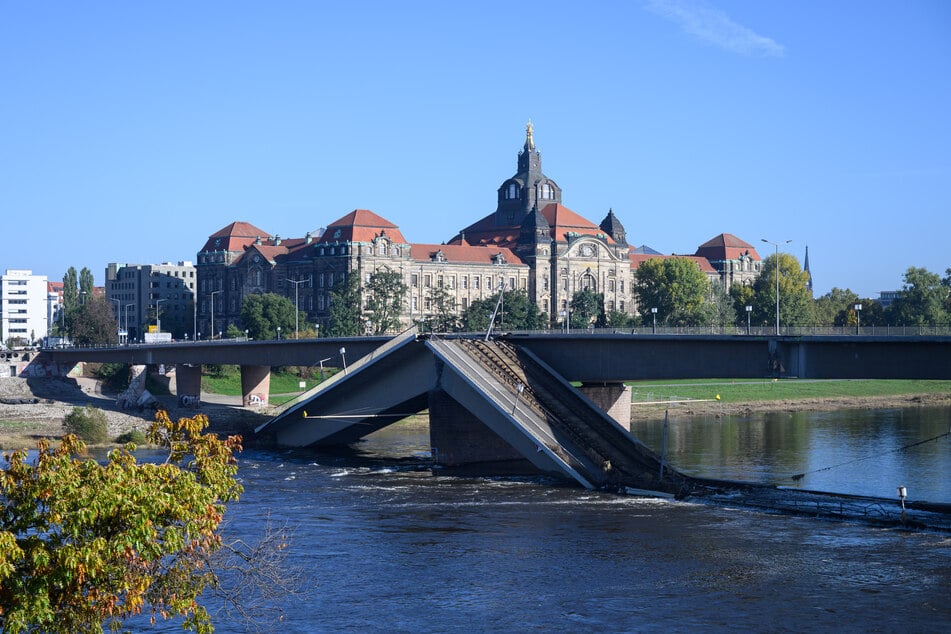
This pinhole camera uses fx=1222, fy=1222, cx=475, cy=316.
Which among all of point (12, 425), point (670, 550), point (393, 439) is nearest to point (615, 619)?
point (670, 550)

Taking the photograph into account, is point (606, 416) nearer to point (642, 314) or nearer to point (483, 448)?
point (483, 448)

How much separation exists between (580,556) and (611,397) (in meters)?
31.5

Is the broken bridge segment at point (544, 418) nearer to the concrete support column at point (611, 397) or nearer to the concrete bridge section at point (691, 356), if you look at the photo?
the concrete bridge section at point (691, 356)

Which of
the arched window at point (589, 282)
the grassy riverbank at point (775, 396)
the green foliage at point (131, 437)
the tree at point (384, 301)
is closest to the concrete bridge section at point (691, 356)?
the green foliage at point (131, 437)

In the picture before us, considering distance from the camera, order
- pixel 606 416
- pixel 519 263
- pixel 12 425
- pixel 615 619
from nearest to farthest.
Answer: pixel 615 619 → pixel 606 416 → pixel 12 425 → pixel 519 263

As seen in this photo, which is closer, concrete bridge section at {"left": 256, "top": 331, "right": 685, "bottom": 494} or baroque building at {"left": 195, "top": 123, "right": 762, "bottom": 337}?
concrete bridge section at {"left": 256, "top": 331, "right": 685, "bottom": 494}

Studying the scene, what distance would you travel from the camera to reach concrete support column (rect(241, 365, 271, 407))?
102m

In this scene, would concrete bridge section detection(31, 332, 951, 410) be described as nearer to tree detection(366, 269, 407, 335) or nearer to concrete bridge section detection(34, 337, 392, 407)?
concrete bridge section detection(34, 337, 392, 407)

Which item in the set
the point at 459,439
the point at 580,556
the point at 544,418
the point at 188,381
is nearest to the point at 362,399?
the point at 459,439

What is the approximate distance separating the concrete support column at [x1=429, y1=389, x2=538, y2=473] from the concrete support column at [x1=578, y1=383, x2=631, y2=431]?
242 inches

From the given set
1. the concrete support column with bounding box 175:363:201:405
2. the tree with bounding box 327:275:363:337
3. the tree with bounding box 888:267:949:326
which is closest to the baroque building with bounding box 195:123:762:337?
the tree with bounding box 327:275:363:337

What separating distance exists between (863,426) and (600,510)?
4822cm

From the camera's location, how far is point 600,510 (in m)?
54.3

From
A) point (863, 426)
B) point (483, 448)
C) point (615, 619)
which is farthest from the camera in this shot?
point (863, 426)
